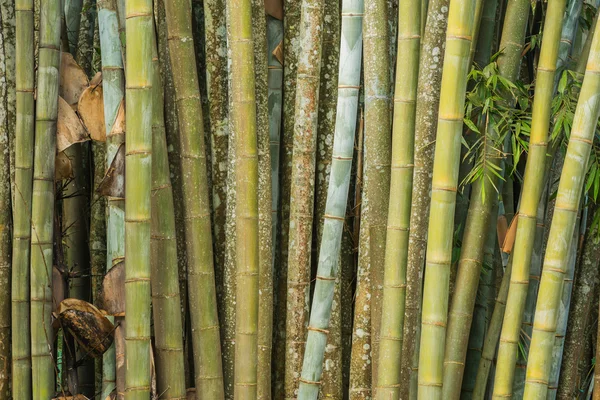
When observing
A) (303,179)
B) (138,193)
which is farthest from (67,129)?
(303,179)

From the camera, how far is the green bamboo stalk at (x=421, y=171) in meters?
2.10

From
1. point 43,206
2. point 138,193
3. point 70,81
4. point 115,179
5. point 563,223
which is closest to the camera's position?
point 563,223

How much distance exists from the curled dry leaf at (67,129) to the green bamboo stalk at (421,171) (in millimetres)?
1006

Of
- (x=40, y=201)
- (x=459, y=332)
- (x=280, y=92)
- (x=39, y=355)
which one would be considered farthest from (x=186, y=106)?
(x=459, y=332)

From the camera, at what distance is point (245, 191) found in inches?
88.3

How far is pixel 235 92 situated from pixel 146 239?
0.49m

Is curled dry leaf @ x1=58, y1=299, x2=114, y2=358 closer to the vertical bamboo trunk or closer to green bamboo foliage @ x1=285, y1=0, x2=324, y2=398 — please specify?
green bamboo foliage @ x1=285, y1=0, x2=324, y2=398

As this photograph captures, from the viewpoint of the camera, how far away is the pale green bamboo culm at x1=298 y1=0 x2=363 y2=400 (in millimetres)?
2211

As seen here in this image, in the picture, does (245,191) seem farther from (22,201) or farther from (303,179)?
(22,201)

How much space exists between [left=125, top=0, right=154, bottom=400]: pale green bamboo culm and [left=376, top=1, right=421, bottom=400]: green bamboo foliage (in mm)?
650

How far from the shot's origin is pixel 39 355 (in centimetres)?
235

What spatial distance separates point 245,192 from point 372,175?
37 centimetres

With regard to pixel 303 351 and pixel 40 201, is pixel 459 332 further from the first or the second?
pixel 40 201

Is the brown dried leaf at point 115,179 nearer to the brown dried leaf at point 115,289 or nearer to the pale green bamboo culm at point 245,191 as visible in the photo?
the brown dried leaf at point 115,289
